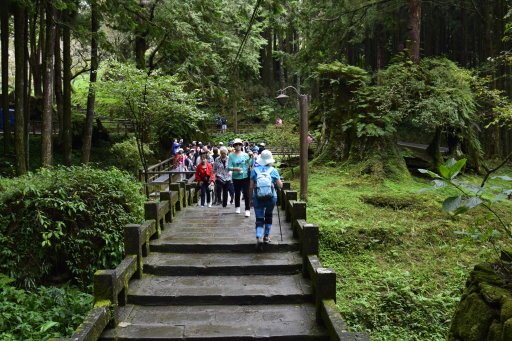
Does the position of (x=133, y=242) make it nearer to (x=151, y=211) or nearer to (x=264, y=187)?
(x=151, y=211)

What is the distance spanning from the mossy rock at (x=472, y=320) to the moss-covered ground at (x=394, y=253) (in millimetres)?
3436

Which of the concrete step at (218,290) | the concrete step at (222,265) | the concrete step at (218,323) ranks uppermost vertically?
the concrete step at (222,265)

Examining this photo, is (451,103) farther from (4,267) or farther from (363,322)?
(4,267)

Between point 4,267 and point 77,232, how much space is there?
142 centimetres

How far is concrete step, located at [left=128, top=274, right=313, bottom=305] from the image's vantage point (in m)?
6.49

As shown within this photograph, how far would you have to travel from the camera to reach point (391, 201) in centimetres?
1359

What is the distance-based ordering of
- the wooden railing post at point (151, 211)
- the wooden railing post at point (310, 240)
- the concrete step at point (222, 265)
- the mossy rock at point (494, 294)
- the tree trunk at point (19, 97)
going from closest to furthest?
the mossy rock at point (494, 294), the wooden railing post at point (310, 240), the concrete step at point (222, 265), the wooden railing post at point (151, 211), the tree trunk at point (19, 97)

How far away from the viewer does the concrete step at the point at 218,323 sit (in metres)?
5.60

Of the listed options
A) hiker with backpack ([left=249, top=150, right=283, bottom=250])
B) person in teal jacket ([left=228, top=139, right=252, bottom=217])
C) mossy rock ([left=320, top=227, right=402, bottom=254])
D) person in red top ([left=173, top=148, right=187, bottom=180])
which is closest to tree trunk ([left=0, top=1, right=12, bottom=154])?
person in red top ([left=173, top=148, right=187, bottom=180])

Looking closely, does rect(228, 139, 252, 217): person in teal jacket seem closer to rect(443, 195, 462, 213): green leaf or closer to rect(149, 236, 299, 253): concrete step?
rect(149, 236, 299, 253): concrete step

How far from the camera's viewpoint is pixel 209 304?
257 inches

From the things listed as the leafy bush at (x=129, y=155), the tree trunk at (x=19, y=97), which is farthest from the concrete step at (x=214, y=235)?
the leafy bush at (x=129, y=155)

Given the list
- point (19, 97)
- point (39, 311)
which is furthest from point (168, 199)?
point (19, 97)

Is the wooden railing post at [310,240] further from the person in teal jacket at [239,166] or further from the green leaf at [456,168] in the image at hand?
the green leaf at [456,168]
